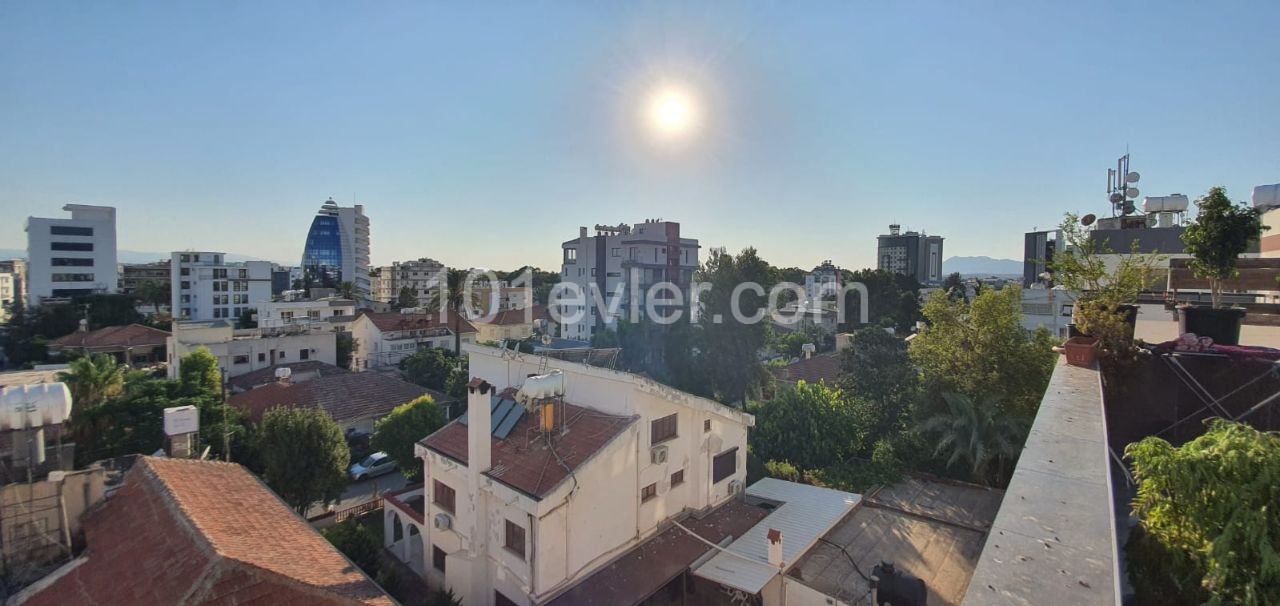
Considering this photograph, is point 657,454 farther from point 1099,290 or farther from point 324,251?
point 324,251

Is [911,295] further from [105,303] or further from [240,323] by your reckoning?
[105,303]

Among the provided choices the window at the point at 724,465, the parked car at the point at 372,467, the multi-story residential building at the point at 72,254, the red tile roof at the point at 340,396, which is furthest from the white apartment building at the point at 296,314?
the window at the point at 724,465

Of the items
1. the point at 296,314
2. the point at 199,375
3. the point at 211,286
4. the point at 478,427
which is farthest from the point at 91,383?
the point at 211,286

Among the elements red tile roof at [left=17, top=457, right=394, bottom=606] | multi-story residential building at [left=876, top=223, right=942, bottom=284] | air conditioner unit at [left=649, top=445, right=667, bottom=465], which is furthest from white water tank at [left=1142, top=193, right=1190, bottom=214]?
multi-story residential building at [left=876, top=223, right=942, bottom=284]

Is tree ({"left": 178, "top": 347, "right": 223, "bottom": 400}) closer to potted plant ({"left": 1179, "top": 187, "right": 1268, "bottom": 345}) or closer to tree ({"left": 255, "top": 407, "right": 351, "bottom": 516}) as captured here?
tree ({"left": 255, "top": 407, "right": 351, "bottom": 516})

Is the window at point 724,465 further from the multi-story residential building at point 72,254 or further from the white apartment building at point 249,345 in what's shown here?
the multi-story residential building at point 72,254

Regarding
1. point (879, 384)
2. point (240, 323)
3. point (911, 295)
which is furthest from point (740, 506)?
point (240, 323)

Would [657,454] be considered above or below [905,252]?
below
